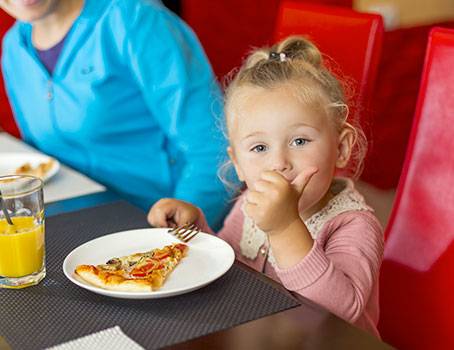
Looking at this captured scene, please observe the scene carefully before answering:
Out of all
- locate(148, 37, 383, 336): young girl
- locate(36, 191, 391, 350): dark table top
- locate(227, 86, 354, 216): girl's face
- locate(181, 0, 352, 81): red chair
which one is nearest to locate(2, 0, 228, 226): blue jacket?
locate(148, 37, 383, 336): young girl

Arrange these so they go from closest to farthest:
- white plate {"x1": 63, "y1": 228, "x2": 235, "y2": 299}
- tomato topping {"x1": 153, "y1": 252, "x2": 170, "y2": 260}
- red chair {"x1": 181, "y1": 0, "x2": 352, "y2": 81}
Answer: white plate {"x1": 63, "y1": 228, "x2": 235, "y2": 299}, tomato topping {"x1": 153, "y1": 252, "x2": 170, "y2": 260}, red chair {"x1": 181, "y1": 0, "x2": 352, "y2": 81}

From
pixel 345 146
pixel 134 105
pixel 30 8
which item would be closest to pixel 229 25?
pixel 134 105

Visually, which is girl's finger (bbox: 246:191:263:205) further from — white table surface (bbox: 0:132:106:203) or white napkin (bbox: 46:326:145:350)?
white table surface (bbox: 0:132:106:203)

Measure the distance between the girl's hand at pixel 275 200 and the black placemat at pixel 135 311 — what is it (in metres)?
0.09

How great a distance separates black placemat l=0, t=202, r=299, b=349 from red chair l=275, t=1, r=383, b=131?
70cm

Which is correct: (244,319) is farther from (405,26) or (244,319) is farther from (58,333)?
(405,26)

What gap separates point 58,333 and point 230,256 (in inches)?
12.4

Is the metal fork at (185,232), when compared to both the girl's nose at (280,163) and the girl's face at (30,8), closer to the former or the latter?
the girl's nose at (280,163)

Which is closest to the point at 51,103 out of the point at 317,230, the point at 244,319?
the point at 317,230

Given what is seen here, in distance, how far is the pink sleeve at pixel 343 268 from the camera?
3.90ft

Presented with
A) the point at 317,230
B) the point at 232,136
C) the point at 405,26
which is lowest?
the point at 405,26

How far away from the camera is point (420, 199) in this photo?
1.49 metres

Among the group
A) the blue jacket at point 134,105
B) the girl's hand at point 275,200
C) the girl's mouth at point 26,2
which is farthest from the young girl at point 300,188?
the girl's mouth at point 26,2

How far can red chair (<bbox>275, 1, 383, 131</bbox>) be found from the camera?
1.75 metres
